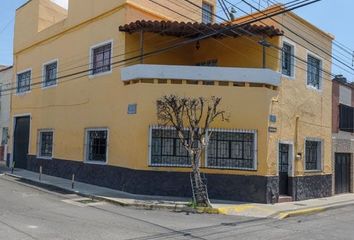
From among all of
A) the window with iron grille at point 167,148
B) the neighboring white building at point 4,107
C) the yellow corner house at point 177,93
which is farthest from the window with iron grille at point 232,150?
the neighboring white building at point 4,107

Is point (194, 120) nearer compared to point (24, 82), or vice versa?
point (194, 120)

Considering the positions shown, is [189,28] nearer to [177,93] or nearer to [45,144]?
[177,93]

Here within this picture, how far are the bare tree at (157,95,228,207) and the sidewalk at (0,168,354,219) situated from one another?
79 cm

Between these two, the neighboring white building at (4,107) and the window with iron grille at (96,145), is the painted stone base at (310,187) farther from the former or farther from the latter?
the neighboring white building at (4,107)

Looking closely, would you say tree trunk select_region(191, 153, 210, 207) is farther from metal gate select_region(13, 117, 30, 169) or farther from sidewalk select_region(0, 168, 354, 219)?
metal gate select_region(13, 117, 30, 169)

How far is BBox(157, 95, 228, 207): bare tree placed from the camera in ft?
48.3

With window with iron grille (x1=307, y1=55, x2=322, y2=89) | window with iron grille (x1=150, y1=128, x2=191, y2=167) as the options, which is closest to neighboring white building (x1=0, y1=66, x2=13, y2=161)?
window with iron grille (x1=150, y1=128, x2=191, y2=167)

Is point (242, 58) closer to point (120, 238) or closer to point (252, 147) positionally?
point (252, 147)

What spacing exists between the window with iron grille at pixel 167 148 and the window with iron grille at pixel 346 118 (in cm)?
1103

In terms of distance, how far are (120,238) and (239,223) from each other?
14.1 ft

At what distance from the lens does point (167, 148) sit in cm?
1686

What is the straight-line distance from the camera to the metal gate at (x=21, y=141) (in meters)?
25.8

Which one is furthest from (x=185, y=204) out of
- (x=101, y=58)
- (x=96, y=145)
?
(x=101, y=58)

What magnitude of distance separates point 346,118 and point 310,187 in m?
6.41
